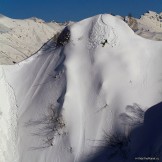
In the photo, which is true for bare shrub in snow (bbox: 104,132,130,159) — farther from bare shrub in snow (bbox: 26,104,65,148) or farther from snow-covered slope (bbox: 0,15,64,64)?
snow-covered slope (bbox: 0,15,64,64)

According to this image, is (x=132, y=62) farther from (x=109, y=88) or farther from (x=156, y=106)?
(x=156, y=106)

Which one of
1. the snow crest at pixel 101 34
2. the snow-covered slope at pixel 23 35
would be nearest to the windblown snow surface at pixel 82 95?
the snow crest at pixel 101 34

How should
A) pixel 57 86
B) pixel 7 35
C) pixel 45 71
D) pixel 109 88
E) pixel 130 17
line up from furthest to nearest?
pixel 7 35, pixel 130 17, pixel 45 71, pixel 57 86, pixel 109 88

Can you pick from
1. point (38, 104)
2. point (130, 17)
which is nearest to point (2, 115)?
point (38, 104)

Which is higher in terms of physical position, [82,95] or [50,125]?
[82,95]

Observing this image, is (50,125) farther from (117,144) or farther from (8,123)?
(117,144)

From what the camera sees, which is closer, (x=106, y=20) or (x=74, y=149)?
(x=74, y=149)

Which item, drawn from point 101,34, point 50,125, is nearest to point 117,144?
point 50,125

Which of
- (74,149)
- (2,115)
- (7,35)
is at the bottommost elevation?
(74,149)
